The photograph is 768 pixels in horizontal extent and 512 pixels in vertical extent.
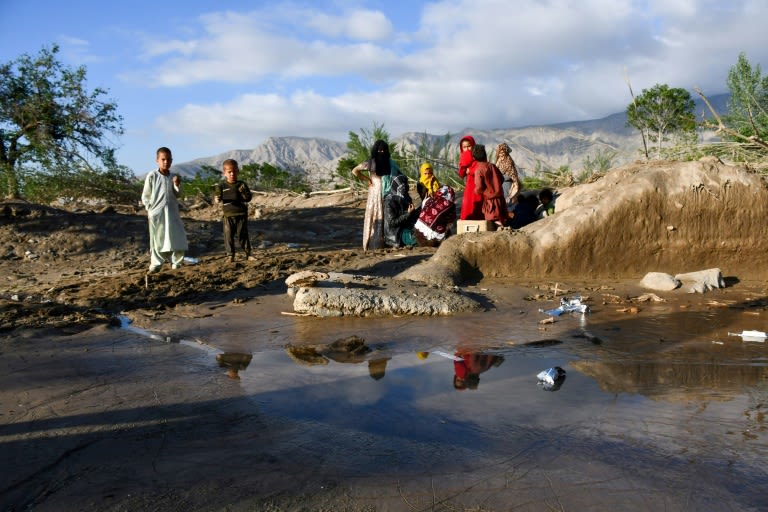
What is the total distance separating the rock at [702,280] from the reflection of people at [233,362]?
14.7 feet

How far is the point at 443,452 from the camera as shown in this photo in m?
2.82

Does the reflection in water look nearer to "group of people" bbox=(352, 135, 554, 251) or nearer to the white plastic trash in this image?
the white plastic trash

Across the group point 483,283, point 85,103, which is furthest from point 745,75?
point 85,103

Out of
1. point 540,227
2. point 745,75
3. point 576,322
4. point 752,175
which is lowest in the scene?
point 576,322

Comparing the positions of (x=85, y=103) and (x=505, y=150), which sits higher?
(x=85, y=103)

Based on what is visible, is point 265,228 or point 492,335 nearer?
point 492,335

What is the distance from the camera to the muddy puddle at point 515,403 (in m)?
2.50

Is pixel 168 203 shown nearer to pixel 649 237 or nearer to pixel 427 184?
pixel 427 184

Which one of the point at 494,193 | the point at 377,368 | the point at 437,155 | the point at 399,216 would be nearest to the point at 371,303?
the point at 377,368

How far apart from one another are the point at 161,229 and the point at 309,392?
4.93 m

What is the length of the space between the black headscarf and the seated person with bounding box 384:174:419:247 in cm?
18

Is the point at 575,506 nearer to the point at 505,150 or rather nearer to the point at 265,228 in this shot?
the point at 505,150

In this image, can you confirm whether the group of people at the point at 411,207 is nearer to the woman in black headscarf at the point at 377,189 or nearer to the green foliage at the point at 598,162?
the woman in black headscarf at the point at 377,189

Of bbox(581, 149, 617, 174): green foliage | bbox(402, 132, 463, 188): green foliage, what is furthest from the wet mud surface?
bbox(402, 132, 463, 188): green foliage
